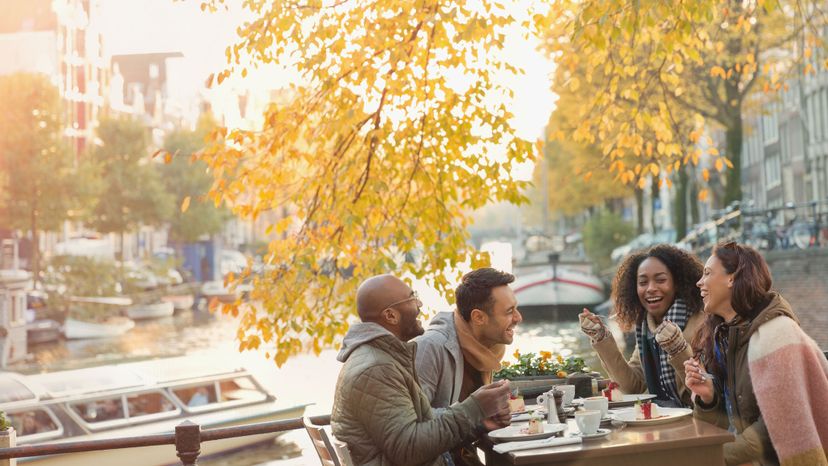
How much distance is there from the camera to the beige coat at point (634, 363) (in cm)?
408

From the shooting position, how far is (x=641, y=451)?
329 cm

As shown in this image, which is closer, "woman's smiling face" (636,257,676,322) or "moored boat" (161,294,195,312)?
"woman's smiling face" (636,257,676,322)

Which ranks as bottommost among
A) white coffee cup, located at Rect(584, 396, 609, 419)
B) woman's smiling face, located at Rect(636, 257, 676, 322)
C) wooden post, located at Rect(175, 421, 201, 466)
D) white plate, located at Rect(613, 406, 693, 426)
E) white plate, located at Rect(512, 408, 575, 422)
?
wooden post, located at Rect(175, 421, 201, 466)

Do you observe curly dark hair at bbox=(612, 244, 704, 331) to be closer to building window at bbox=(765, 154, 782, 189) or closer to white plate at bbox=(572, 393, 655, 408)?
white plate at bbox=(572, 393, 655, 408)

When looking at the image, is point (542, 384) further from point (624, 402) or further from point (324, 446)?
point (324, 446)

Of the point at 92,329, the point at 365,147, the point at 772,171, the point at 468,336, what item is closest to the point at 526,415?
the point at 468,336

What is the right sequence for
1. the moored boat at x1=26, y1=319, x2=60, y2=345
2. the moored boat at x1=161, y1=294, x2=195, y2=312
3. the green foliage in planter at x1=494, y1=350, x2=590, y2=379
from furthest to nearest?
the moored boat at x1=161, y1=294, x2=195, y2=312, the moored boat at x1=26, y1=319, x2=60, y2=345, the green foliage in planter at x1=494, y1=350, x2=590, y2=379

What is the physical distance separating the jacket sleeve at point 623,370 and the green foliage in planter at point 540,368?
169 mm

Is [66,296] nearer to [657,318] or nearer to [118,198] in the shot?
[118,198]

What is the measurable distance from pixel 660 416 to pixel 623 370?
3.11 ft

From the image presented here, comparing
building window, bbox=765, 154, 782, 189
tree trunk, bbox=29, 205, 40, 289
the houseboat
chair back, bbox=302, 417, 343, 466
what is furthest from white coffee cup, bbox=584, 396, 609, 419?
tree trunk, bbox=29, 205, 40, 289

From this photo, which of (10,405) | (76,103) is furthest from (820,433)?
(76,103)

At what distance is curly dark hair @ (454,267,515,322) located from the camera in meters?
3.87

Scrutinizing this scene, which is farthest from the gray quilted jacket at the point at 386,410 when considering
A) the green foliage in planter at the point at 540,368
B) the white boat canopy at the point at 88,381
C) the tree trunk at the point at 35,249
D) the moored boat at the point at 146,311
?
the moored boat at the point at 146,311
